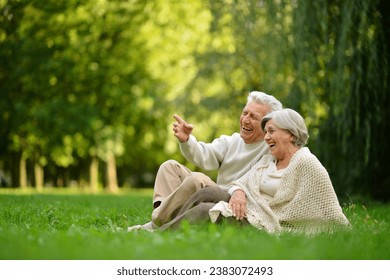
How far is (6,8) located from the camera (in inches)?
724

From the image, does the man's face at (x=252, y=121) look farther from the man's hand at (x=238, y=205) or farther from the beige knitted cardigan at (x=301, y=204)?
the man's hand at (x=238, y=205)

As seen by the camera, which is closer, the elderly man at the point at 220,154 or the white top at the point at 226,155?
the elderly man at the point at 220,154

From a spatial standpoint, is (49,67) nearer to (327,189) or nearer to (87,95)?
(87,95)

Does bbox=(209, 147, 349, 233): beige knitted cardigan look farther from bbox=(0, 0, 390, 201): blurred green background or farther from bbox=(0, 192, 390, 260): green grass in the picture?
bbox=(0, 0, 390, 201): blurred green background

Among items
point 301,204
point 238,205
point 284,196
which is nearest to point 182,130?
point 238,205

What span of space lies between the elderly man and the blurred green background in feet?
12.1

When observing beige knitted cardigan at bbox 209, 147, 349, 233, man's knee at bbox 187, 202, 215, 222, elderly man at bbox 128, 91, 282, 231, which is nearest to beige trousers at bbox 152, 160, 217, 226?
elderly man at bbox 128, 91, 282, 231

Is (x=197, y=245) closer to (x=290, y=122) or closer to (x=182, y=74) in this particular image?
(x=290, y=122)

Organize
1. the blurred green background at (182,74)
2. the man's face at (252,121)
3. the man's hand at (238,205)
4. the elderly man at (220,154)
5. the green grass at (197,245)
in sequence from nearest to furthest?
the green grass at (197,245) → the man's hand at (238,205) → the elderly man at (220,154) → the man's face at (252,121) → the blurred green background at (182,74)

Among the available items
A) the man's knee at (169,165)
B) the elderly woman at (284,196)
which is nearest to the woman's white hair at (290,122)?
the elderly woman at (284,196)

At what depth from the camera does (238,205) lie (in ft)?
17.1

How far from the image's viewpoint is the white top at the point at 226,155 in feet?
19.3

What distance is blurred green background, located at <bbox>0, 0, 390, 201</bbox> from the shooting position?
975 cm
